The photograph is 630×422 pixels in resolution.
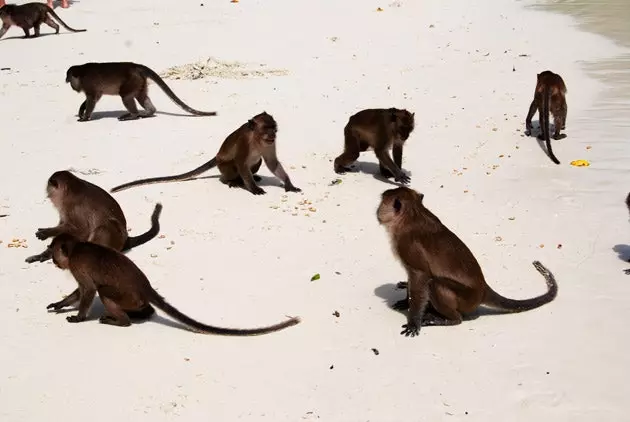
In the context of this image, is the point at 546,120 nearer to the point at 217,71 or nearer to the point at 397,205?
the point at 397,205

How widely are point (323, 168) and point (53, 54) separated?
1026 cm

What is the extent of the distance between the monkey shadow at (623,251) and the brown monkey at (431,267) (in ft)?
6.07

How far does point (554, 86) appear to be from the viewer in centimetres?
1182

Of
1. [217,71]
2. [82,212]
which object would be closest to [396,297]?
[82,212]

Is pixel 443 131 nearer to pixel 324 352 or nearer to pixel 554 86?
pixel 554 86

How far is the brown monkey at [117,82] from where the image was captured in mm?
12703

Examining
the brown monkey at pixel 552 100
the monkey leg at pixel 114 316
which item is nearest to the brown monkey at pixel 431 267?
the monkey leg at pixel 114 316

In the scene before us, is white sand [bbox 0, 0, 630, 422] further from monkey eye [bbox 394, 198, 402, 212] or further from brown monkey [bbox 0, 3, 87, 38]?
brown monkey [bbox 0, 3, 87, 38]

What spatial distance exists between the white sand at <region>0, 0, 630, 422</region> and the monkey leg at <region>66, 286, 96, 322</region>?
11cm

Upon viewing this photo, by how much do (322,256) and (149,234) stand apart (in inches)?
72.7

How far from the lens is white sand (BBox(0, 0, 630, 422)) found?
504cm

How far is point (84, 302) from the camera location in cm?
588

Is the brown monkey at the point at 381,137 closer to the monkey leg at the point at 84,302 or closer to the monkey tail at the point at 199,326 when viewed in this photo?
the monkey tail at the point at 199,326

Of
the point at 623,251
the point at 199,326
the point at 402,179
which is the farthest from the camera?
the point at 402,179
